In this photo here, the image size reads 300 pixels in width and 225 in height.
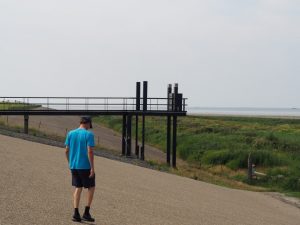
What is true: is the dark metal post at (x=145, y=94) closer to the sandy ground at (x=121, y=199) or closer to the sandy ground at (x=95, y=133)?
the sandy ground at (x=95, y=133)

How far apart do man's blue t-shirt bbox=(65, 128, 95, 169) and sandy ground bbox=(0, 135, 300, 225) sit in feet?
3.88

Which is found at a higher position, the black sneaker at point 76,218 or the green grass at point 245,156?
the black sneaker at point 76,218

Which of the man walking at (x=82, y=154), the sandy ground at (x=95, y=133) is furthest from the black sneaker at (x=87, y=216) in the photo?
the sandy ground at (x=95, y=133)

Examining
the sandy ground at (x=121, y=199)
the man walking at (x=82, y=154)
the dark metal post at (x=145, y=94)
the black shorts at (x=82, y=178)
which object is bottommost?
the sandy ground at (x=121, y=199)

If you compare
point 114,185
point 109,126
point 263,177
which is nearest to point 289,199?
point 263,177

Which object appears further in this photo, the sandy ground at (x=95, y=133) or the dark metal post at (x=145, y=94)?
the sandy ground at (x=95, y=133)

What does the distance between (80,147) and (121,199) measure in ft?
13.4

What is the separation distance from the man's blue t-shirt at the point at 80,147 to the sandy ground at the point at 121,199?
1182 mm

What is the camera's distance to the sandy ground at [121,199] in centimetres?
1038

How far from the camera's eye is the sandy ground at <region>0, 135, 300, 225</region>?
10375mm

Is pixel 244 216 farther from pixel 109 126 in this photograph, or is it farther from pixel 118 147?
pixel 109 126

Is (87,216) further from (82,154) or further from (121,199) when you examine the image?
(121,199)

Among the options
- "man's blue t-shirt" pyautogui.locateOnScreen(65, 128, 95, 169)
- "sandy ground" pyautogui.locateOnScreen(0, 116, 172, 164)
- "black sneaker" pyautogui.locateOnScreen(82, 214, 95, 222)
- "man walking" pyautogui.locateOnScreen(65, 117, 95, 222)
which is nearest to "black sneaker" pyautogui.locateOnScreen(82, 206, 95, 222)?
"black sneaker" pyautogui.locateOnScreen(82, 214, 95, 222)

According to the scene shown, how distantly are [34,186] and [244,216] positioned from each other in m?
5.79
